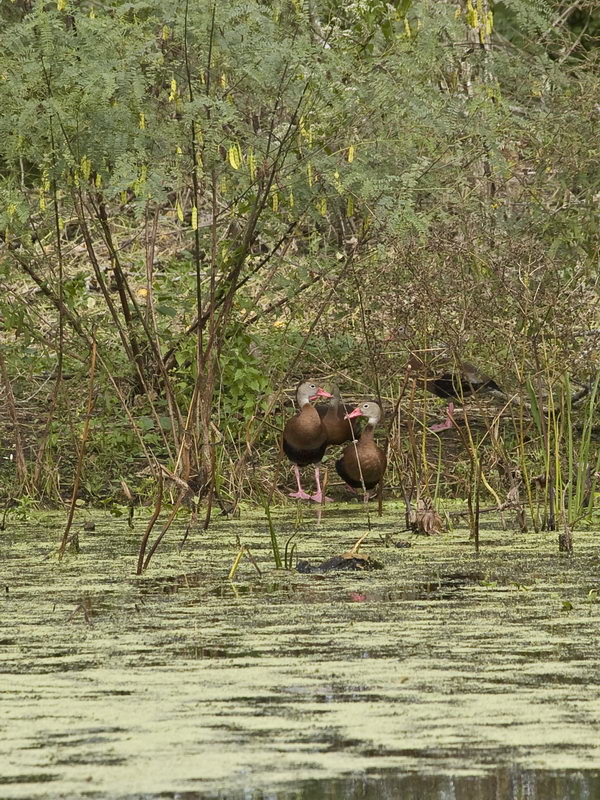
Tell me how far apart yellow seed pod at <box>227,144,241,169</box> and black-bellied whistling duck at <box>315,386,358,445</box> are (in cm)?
183

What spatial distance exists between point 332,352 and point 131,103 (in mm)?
2987

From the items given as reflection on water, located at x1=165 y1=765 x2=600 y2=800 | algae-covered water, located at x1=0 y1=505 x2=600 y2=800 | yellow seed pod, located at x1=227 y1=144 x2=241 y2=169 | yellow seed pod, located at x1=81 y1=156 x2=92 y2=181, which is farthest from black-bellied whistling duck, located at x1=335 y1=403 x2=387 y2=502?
reflection on water, located at x1=165 y1=765 x2=600 y2=800

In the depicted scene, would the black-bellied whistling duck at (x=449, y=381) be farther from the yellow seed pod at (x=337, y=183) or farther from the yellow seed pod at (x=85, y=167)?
the yellow seed pod at (x=85, y=167)

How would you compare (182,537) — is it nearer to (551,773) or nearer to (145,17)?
(145,17)

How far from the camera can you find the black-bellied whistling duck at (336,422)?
9547 mm

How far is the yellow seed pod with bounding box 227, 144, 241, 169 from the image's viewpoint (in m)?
8.27

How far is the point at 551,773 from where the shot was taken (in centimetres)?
336

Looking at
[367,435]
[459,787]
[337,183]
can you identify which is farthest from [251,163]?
[459,787]

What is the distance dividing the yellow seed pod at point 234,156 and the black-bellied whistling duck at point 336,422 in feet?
6.01

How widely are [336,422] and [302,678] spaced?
5.23m

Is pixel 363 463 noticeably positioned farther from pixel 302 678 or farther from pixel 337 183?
pixel 302 678

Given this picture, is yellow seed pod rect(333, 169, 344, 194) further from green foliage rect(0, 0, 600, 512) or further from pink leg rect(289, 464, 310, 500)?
pink leg rect(289, 464, 310, 500)

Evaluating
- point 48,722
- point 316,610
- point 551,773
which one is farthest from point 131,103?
point 551,773

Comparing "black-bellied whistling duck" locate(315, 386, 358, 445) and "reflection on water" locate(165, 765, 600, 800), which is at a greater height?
"reflection on water" locate(165, 765, 600, 800)
